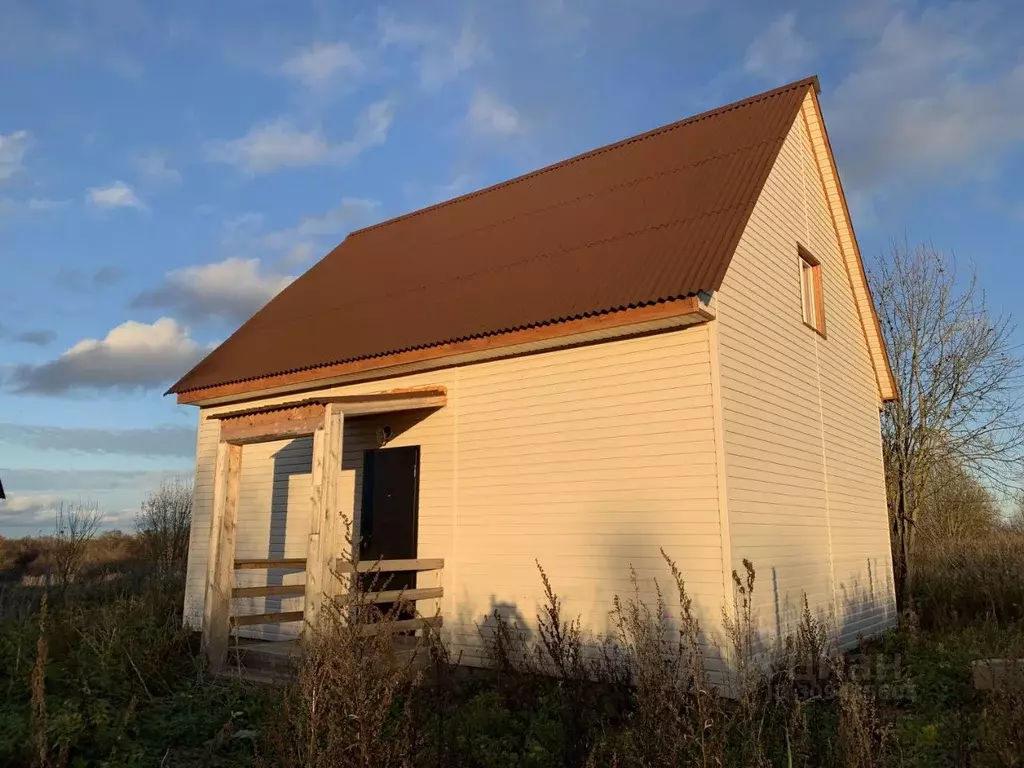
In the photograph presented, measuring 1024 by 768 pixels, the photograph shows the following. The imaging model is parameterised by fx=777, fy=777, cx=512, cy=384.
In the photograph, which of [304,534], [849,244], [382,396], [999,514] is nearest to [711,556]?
[382,396]

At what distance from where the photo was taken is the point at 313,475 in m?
8.00

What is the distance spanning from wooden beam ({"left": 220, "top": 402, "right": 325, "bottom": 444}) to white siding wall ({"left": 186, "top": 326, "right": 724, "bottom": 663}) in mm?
1679

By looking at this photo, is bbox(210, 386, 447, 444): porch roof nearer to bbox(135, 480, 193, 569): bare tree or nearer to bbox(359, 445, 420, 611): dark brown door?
bbox(359, 445, 420, 611): dark brown door

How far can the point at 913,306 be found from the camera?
1919 cm

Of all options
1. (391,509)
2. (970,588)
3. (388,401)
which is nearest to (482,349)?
(388,401)

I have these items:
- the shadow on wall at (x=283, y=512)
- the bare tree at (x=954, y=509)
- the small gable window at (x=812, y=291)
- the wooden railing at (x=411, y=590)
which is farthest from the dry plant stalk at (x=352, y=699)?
the bare tree at (x=954, y=509)

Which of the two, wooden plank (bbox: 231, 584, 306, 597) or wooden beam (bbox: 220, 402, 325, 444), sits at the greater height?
wooden beam (bbox: 220, 402, 325, 444)

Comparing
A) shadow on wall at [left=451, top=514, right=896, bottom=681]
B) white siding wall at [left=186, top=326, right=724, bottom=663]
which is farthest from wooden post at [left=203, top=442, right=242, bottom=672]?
shadow on wall at [left=451, top=514, right=896, bottom=681]

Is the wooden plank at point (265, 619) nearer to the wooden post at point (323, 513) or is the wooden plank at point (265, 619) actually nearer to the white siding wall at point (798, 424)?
the wooden post at point (323, 513)

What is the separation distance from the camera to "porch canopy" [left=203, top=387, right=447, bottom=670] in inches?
310

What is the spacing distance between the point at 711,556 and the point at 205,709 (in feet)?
15.6

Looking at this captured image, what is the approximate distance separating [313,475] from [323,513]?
409mm

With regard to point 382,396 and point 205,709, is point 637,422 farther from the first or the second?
point 205,709

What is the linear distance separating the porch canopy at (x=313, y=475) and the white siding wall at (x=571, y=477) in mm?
808
